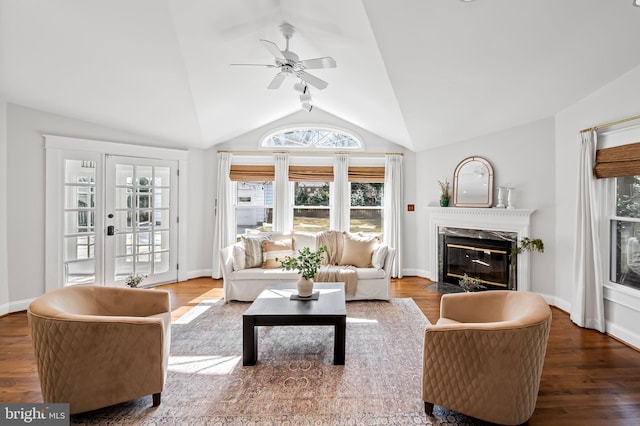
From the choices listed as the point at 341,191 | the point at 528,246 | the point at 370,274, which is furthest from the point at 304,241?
the point at 528,246

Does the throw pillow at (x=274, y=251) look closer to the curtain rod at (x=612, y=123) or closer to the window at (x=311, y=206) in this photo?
the window at (x=311, y=206)

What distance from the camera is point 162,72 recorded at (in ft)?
12.2

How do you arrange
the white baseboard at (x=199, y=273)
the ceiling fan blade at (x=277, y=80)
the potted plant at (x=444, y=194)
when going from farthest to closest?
the white baseboard at (x=199, y=273), the potted plant at (x=444, y=194), the ceiling fan blade at (x=277, y=80)

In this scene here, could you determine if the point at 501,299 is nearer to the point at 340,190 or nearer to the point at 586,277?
the point at 586,277

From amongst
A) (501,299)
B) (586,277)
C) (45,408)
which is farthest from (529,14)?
(45,408)

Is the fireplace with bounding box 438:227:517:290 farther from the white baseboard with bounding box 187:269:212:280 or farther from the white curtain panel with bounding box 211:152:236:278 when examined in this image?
the white baseboard with bounding box 187:269:212:280

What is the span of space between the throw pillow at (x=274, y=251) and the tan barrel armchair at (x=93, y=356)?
8.49 feet

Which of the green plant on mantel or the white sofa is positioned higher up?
the green plant on mantel

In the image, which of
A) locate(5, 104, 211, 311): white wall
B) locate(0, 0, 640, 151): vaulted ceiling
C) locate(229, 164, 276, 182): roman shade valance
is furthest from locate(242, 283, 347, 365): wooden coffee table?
locate(229, 164, 276, 182): roman shade valance

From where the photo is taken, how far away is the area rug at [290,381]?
211cm

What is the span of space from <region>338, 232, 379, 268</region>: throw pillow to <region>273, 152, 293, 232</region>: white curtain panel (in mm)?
1468

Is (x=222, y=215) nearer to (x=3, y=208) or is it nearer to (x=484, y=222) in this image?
(x=3, y=208)

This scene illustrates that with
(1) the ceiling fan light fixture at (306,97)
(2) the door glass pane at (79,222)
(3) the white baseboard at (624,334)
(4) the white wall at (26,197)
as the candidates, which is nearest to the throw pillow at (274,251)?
(1) the ceiling fan light fixture at (306,97)

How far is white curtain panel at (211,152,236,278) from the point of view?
5797mm
